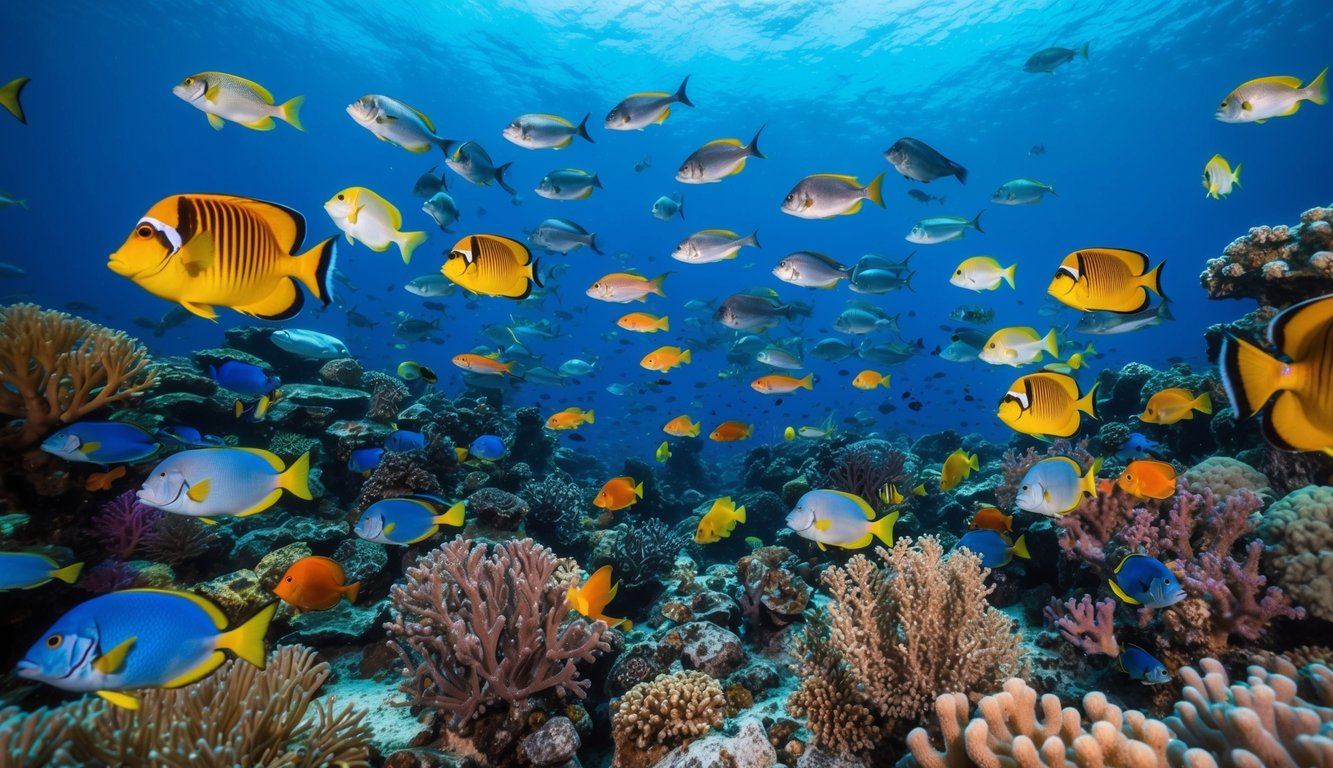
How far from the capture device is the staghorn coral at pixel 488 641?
330 cm

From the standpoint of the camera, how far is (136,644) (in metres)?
1.98

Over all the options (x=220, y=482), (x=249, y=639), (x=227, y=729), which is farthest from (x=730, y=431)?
(x=249, y=639)

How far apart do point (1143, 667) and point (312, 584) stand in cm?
569

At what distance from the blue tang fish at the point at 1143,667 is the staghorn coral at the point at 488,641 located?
133 inches

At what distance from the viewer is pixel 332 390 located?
352 inches

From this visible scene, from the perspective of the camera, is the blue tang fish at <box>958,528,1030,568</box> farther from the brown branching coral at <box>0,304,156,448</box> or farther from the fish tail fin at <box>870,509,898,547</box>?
the brown branching coral at <box>0,304,156,448</box>

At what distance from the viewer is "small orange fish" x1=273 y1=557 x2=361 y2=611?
3896mm

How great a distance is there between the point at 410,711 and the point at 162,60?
6080 centimetres

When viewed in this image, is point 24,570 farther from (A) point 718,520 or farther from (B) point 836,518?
(B) point 836,518

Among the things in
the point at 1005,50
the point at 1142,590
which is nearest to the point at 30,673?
the point at 1142,590

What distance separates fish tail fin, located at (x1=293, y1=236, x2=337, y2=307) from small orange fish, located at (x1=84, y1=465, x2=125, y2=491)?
5293 mm

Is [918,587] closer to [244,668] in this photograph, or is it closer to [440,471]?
[244,668]

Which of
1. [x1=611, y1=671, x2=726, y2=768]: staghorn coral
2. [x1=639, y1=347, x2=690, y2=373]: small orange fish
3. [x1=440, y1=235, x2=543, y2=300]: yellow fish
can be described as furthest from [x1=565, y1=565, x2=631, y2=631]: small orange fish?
[x1=639, y1=347, x2=690, y2=373]: small orange fish

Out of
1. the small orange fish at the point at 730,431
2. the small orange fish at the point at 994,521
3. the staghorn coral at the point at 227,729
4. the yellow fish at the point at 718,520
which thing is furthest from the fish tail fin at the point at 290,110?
the small orange fish at the point at 994,521
